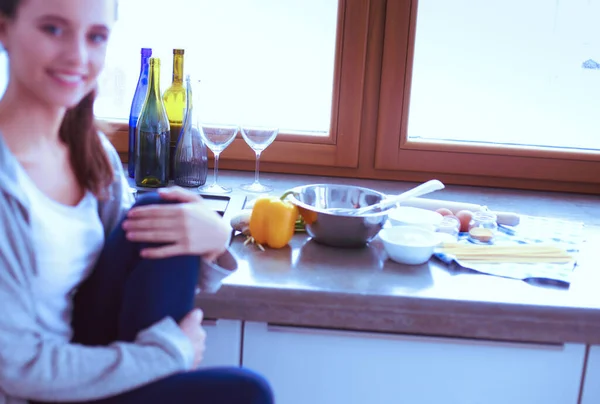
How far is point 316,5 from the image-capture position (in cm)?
190

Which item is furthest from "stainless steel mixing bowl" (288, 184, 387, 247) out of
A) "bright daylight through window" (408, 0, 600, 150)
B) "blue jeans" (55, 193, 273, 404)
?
"bright daylight through window" (408, 0, 600, 150)

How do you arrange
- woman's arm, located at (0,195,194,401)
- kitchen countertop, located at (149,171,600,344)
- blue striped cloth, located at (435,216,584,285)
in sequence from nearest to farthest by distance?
woman's arm, located at (0,195,194,401) < kitchen countertop, located at (149,171,600,344) < blue striped cloth, located at (435,216,584,285)

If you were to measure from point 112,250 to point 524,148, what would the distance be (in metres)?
1.25

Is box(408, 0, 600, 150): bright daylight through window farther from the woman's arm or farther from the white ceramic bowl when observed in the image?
the woman's arm

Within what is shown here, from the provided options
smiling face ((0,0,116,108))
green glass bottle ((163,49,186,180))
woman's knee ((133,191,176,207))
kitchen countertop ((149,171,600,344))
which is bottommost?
kitchen countertop ((149,171,600,344))

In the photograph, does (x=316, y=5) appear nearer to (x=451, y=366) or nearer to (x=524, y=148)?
(x=524, y=148)

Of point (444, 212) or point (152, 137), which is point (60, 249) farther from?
point (444, 212)

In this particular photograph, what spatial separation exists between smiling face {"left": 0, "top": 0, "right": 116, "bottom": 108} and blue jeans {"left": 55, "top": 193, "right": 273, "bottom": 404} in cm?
21

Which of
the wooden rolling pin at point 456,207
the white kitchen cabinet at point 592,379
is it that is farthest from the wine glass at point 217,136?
the white kitchen cabinet at point 592,379

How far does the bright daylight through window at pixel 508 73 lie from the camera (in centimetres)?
188

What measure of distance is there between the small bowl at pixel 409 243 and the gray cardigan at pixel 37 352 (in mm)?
500

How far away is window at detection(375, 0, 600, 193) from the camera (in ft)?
6.17

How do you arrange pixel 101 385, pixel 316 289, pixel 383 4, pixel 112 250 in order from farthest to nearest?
pixel 383 4 < pixel 316 289 < pixel 112 250 < pixel 101 385

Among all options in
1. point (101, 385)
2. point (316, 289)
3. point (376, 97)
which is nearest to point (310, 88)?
point (376, 97)
